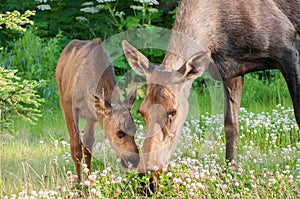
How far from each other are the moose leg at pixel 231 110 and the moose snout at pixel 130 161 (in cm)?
167

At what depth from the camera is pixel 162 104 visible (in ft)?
19.3

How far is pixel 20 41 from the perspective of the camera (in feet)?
39.2

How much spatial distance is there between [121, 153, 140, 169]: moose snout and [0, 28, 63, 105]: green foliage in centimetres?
470

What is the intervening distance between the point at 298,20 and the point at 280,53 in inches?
22.6

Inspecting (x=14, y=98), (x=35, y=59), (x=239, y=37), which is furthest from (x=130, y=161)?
(x=35, y=59)

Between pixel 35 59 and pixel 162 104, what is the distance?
6181 mm

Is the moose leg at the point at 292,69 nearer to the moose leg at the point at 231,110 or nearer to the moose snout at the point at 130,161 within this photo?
the moose leg at the point at 231,110

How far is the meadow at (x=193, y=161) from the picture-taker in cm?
568

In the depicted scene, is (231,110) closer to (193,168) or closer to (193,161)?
(193,161)

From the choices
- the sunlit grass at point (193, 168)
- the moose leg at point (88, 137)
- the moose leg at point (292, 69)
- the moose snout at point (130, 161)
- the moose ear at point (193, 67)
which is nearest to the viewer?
the sunlit grass at point (193, 168)

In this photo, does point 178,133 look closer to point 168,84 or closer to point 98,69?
point 168,84

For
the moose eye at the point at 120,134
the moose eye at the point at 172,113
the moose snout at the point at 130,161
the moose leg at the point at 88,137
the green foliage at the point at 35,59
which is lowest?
the green foliage at the point at 35,59

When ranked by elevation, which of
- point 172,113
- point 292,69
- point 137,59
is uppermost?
point 137,59

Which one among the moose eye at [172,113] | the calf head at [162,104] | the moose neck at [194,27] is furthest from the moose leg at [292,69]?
the moose eye at [172,113]
